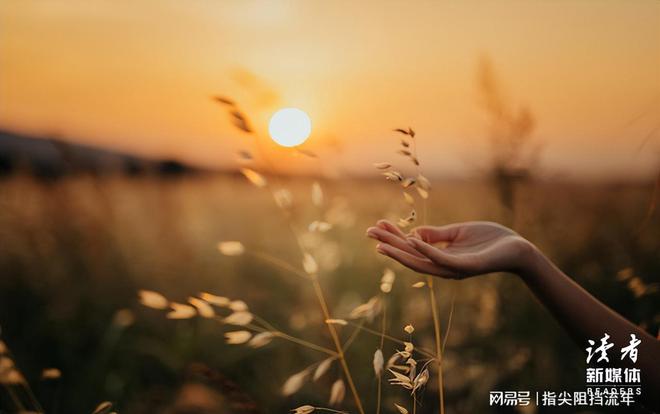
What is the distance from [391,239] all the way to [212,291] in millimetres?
1162

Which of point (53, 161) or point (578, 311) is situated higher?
point (53, 161)

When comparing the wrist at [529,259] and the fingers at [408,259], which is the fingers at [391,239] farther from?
the wrist at [529,259]

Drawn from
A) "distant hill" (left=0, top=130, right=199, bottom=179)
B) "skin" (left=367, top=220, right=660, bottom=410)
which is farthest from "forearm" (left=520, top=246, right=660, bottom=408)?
"distant hill" (left=0, top=130, right=199, bottom=179)

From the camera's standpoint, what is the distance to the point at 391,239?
2.81 ft

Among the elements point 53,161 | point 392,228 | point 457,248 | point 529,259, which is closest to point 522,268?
point 529,259

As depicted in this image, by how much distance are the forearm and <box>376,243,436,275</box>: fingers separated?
17 centimetres

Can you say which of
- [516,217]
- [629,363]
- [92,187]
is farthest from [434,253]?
[92,187]

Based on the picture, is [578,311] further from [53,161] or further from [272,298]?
[53,161]

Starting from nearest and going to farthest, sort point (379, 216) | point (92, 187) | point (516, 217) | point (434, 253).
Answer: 1. point (434, 253)
2. point (516, 217)
3. point (92, 187)
4. point (379, 216)

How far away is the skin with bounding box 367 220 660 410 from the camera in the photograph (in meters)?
0.85

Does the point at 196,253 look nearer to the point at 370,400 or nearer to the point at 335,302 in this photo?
the point at 335,302

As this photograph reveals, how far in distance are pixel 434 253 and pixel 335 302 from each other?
1.01 meters

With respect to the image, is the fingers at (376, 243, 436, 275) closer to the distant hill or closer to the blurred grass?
the blurred grass

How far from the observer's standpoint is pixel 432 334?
1.69 meters
